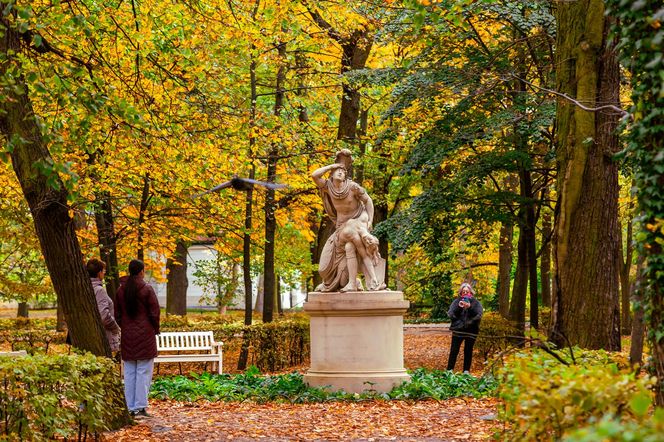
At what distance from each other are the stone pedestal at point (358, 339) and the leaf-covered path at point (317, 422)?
0.93 metres

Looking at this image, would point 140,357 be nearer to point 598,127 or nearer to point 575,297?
point 575,297

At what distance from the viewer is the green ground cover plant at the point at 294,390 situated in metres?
13.3

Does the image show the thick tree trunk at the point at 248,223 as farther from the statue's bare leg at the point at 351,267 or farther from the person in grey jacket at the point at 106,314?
the person in grey jacket at the point at 106,314

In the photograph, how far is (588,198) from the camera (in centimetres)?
1092

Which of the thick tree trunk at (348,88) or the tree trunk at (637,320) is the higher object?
the thick tree trunk at (348,88)

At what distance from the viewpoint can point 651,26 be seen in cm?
543

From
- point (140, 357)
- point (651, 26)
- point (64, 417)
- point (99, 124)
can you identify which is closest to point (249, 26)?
point (99, 124)

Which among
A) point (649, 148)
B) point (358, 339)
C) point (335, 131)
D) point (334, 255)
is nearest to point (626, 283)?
point (335, 131)

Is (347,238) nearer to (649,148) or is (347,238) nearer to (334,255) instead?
(334,255)

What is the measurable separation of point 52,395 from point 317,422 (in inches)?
161

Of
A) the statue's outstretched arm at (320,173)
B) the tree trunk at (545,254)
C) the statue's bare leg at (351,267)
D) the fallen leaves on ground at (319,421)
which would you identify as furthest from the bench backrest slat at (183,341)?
the tree trunk at (545,254)

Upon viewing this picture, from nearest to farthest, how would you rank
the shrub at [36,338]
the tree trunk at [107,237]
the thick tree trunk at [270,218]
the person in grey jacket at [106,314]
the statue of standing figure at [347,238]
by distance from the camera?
the person in grey jacket at [106,314] < the statue of standing figure at [347,238] < the tree trunk at [107,237] < the shrub at [36,338] < the thick tree trunk at [270,218]

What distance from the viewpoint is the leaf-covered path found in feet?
32.0

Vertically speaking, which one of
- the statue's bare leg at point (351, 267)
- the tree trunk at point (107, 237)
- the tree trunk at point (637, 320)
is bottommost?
the tree trunk at point (637, 320)
